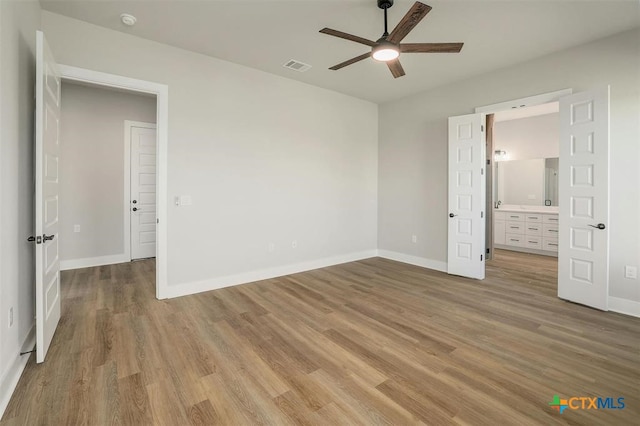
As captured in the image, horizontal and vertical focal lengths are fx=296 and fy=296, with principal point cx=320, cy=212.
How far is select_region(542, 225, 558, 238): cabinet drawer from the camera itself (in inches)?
232

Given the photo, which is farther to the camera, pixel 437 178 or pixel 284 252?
pixel 437 178

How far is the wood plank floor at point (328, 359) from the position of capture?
175 centimetres

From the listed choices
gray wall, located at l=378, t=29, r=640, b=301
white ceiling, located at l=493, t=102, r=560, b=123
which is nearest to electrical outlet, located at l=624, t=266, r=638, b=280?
gray wall, located at l=378, t=29, r=640, b=301

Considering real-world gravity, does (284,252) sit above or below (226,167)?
below

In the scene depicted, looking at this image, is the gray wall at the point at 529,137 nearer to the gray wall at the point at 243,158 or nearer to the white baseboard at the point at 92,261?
the gray wall at the point at 243,158

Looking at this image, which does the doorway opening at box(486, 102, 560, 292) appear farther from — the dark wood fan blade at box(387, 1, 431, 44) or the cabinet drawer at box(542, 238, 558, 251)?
the dark wood fan blade at box(387, 1, 431, 44)

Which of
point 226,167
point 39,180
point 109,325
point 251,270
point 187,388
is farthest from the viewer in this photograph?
point 251,270

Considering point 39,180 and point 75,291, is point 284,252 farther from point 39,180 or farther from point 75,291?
point 39,180

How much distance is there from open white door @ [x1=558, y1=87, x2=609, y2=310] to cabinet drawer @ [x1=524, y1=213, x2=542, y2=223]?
3.09 m

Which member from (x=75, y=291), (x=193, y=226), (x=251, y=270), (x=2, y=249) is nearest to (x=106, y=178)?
(x=75, y=291)

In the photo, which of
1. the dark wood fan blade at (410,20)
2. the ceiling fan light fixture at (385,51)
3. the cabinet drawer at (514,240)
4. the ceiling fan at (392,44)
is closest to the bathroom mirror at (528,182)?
the cabinet drawer at (514,240)

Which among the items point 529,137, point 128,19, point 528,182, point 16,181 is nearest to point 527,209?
point 528,182

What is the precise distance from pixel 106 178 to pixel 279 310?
419 centimetres

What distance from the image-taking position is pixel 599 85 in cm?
339
